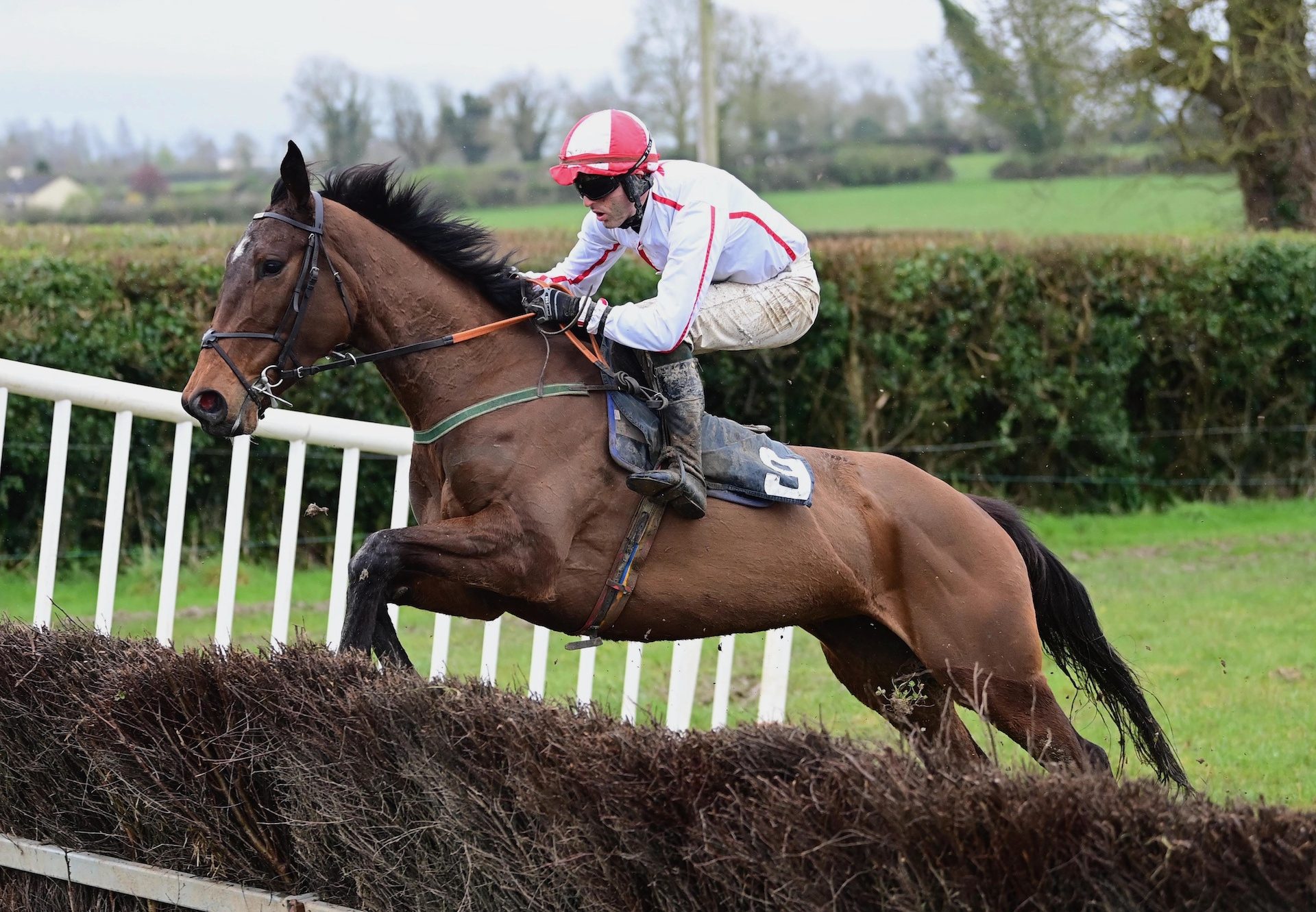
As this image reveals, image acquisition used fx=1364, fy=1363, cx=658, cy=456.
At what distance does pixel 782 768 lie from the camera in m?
2.58

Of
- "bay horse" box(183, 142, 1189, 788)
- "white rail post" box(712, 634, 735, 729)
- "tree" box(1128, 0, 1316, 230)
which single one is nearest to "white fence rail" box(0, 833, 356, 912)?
"bay horse" box(183, 142, 1189, 788)

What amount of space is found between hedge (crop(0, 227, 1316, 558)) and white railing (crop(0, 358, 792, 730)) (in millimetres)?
3468

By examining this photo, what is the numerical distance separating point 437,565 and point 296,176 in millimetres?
1112

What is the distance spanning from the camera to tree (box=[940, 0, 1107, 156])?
16.1 meters

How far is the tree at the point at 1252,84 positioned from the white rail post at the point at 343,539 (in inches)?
536

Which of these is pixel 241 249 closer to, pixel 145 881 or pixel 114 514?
pixel 114 514

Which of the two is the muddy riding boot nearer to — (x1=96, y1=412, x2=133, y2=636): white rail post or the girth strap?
the girth strap

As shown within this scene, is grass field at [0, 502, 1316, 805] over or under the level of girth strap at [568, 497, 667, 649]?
under

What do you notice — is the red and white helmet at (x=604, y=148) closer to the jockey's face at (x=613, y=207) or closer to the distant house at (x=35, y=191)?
the jockey's face at (x=613, y=207)

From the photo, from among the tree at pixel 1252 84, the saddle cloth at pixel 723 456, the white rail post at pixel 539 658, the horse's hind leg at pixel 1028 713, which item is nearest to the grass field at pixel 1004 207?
the tree at pixel 1252 84

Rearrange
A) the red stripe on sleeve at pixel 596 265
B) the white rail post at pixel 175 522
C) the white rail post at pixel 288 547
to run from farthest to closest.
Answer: the white rail post at pixel 288 547 → the white rail post at pixel 175 522 → the red stripe on sleeve at pixel 596 265

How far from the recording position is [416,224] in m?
4.03

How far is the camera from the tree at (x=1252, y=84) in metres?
15.5

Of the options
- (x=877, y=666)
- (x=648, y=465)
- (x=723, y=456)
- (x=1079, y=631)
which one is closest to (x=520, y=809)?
(x=648, y=465)
